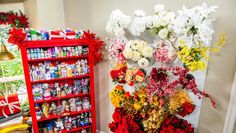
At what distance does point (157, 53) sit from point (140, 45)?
0.51 ft

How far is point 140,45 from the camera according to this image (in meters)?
1.49

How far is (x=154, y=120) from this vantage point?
1.57 metres

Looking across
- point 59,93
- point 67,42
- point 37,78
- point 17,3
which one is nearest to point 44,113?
point 59,93

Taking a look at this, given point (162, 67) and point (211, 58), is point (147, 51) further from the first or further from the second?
point (211, 58)

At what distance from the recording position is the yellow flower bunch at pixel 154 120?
5.13ft

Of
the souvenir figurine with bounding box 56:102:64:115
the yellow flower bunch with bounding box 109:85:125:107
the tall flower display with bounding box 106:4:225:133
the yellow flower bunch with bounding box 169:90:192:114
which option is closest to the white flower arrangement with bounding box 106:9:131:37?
the tall flower display with bounding box 106:4:225:133

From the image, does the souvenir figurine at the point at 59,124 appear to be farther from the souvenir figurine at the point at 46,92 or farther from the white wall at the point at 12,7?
the white wall at the point at 12,7

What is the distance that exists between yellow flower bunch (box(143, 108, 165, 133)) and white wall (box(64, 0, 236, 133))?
528 mm

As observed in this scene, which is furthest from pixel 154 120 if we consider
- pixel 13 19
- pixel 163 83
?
pixel 13 19

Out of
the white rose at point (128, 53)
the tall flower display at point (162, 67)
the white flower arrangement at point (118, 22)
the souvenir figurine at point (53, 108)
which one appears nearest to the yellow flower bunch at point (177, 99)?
the tall flower display at point (162, 67)

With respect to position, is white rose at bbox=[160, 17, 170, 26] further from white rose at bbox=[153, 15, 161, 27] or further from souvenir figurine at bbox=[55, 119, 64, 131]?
souvenir figurine at bbox=[55, 119, 64, 131]

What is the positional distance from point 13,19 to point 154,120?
214cm

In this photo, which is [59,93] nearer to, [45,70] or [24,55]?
[45,70]

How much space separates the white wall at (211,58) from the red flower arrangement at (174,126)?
29 cm
